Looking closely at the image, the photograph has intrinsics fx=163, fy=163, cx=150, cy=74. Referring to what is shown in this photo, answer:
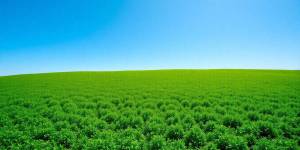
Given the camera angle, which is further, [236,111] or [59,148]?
[236,111]

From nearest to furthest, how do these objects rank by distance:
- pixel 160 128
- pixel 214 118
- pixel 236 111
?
pixel 160 128 → pixel 214 118 → pixel 236 111

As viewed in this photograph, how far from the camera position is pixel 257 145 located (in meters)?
6.08

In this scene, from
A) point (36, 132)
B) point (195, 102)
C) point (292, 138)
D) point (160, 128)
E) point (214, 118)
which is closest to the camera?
point (292, 138)

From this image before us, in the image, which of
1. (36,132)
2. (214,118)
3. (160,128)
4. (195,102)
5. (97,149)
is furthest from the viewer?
(195,102)

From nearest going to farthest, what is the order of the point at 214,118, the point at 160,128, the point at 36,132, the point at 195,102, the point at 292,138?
the point at 292,138 < the point at 36,132 < the point at 160,128 < the point at 214,118 < the point at 195,102

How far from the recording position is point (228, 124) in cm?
816

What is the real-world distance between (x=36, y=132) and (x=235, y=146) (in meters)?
8.18

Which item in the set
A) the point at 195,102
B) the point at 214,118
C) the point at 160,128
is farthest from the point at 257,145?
the point at 195,102

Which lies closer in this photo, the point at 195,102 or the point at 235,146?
the point at 235,146

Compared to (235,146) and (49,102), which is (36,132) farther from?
(235,146)

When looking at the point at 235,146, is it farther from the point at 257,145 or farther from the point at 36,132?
the point at 36,132

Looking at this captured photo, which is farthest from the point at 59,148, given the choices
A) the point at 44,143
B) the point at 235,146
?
the point at 235,146

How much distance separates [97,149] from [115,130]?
2.05 metres

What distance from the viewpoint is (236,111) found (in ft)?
32.8
